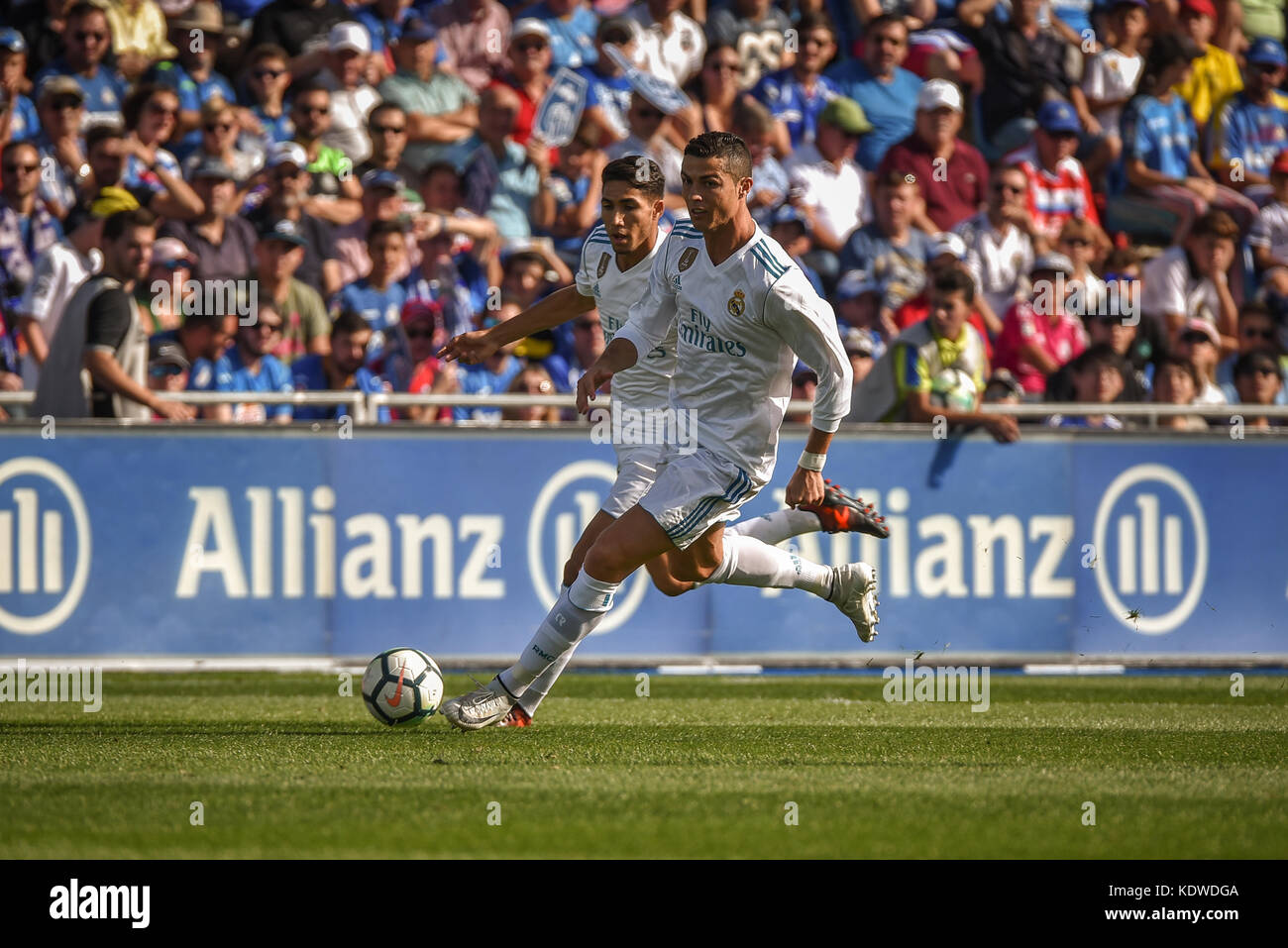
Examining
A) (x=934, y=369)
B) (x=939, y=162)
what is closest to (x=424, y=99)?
(x=939, y=162)

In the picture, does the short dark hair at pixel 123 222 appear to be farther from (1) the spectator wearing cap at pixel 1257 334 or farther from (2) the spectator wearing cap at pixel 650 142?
(1) the spectator wearing cap at pixel 1257 334

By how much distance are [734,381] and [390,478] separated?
4.04m

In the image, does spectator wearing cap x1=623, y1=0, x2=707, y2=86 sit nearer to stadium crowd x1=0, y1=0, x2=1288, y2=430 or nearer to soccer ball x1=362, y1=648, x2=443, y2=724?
stadium crowd x1=0, y1=0, x2=1288, y2=430

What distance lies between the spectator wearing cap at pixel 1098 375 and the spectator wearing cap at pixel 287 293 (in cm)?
552

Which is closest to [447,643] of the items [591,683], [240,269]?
[591,683]

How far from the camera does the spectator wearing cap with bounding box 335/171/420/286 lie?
1298cm

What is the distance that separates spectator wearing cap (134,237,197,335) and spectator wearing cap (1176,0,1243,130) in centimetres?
931

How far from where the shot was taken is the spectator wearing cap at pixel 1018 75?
1543cm

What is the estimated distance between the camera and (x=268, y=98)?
1371 centimetres

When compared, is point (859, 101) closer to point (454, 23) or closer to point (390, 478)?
point (454, 23)

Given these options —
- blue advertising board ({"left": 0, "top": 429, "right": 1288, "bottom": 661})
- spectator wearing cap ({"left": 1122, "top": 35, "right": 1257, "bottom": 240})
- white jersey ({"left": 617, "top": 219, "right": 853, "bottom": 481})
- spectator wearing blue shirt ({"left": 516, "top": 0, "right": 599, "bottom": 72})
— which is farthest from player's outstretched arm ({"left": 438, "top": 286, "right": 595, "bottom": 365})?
spectator wearing cap ({"left": 1122, "top": 35, "right": 1257, "bottom": 240})

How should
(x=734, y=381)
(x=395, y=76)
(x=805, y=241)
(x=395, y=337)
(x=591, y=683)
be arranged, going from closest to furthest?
1. (x=734, y=381)
2. (x=591, y=683)
3. (x=395, y=337)
4. (x=805, y=241)
5. (x=395, y=76)

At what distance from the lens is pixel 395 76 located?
14031 mm

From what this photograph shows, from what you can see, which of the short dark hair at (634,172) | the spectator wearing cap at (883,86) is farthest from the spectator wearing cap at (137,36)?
the short dark hair at (634,172)
